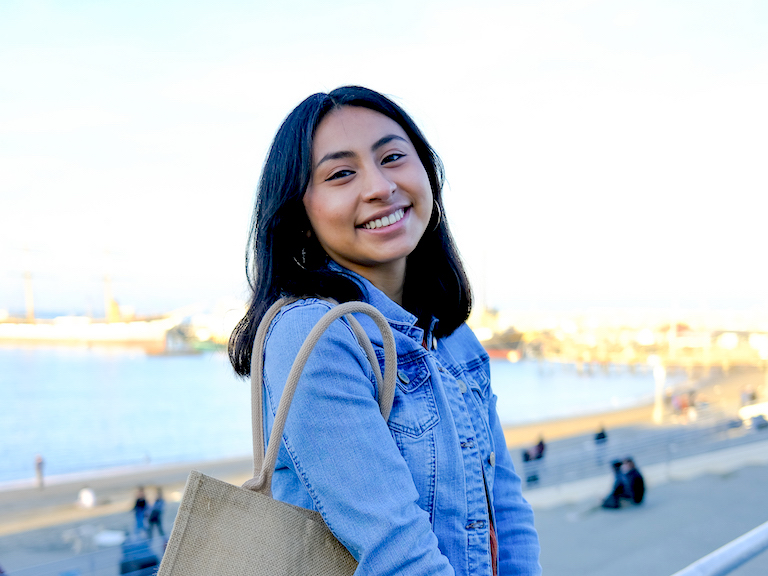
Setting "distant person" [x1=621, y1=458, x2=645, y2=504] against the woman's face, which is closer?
the woman's face

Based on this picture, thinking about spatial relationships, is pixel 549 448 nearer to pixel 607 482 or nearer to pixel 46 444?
pixel 607 482

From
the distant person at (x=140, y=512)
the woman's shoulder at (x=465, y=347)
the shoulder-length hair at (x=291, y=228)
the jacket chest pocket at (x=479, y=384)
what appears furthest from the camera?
the distant person at (x=140, y=512)

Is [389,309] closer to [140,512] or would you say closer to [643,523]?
[643,523]

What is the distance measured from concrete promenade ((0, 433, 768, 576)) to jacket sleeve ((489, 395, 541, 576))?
734 mm

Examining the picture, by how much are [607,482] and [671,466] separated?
1.04 meters

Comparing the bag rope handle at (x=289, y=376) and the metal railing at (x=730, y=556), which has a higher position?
the bag rope handle at (x=289, y=376)

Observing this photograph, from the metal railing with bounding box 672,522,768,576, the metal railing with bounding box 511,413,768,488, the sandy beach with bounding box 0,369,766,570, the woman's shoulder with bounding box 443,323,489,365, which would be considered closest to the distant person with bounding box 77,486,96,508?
the sandy beach with bounding box 0,369,766,570

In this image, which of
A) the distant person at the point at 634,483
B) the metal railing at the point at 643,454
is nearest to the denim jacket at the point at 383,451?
the distant person at the point at 634,483

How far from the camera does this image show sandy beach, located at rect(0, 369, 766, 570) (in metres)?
11.9

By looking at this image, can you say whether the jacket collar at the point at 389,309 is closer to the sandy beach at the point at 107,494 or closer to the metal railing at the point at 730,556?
the metal railing at the point at 730,556

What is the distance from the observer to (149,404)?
44188mm

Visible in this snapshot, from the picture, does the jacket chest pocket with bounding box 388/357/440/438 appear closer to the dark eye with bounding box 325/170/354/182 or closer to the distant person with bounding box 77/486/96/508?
the dark eye with bounding box 325/170/354/182

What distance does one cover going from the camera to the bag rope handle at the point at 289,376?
65 centimetres

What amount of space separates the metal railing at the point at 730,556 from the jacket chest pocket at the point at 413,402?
53 cm
